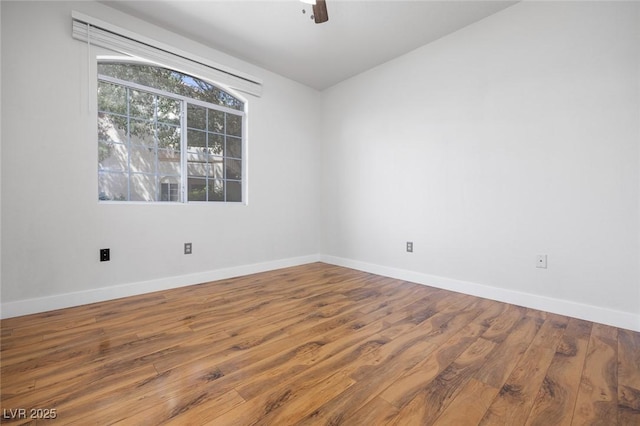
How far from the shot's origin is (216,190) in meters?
→ 3.34

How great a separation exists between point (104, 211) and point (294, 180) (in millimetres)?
2242

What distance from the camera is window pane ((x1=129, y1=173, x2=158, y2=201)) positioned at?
2.72m

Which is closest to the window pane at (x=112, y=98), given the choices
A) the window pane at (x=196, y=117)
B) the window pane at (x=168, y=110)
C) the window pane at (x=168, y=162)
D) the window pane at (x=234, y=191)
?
the window pane at (x=168, y=110)

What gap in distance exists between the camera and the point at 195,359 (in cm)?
155

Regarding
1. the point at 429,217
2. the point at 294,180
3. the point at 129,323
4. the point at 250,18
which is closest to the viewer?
the point at 129,323

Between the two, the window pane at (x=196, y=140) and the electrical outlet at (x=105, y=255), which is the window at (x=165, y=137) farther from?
the electrical outlet at (x=105, y=255)

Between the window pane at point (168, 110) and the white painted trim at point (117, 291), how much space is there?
168 centimetres

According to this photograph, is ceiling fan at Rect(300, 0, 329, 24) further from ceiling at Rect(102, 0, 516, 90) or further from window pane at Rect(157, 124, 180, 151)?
window pane at Rect(157, 124, 180, 151)

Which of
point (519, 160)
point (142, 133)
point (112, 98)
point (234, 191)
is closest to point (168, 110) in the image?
point (142, 133)

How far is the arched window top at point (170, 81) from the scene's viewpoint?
2.60 meters

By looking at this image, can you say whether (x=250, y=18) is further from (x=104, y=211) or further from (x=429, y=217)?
(x=429, y=217)

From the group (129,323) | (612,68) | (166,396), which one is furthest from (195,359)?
(612,68)

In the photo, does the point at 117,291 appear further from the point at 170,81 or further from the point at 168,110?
the point at 170,81

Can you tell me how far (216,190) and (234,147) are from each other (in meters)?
0.61
